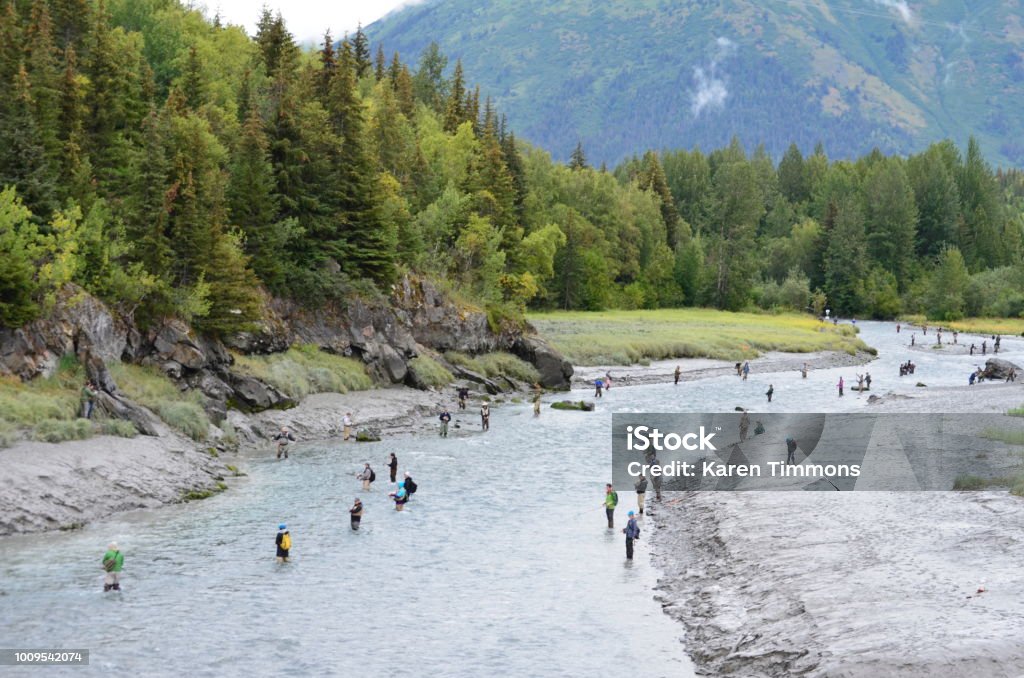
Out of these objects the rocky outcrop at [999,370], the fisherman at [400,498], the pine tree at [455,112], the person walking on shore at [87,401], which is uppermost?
the pine tree at [455,112]

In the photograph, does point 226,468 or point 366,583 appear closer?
point 366,583

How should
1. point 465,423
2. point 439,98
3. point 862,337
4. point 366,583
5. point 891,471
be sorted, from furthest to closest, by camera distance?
point 439,98, point 862,337, point 465,423, point 891,471, point 366,583

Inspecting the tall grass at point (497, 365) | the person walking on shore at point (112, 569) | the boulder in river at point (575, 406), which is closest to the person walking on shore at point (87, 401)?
the person walking on shore at point (112, 569)

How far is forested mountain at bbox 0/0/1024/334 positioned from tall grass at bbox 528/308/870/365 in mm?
6425

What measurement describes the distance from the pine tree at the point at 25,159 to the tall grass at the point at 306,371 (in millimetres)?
12158

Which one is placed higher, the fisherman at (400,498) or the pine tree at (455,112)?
the pine tree at (455,112)

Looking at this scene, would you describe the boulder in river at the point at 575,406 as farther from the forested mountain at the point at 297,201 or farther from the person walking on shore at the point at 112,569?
the person walking on shore at the point at 112,569

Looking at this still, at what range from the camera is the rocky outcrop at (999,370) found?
82.5m

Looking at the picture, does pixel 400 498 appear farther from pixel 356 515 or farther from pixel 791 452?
pixel 791 452

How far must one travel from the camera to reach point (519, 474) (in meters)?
43.1

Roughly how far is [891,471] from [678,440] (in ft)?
46.8

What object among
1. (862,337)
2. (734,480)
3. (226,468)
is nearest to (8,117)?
(226,468)

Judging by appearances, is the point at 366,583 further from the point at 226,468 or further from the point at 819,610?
the point at 226,468

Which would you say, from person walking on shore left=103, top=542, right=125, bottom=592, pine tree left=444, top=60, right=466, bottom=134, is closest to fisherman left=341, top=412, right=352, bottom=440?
person walking on shore left=103, top=542, right=125, bottom=592
